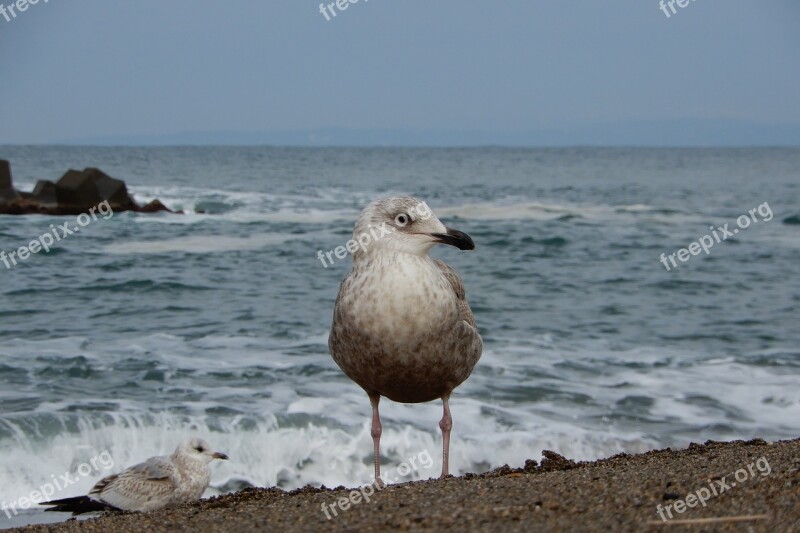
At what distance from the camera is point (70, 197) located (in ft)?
103

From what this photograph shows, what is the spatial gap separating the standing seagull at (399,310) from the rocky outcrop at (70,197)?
27.6 meters

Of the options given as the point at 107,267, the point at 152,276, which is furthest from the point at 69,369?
the point at 107,267

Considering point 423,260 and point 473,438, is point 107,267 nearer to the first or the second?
point 473,438

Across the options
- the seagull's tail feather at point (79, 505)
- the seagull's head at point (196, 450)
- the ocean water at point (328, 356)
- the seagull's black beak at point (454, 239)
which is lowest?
the ocean water at point (328, 356)

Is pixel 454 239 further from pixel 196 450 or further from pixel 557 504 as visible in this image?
pixel 196 450

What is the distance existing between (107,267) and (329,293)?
5441 millimetres

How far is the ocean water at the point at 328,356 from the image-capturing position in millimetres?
8609

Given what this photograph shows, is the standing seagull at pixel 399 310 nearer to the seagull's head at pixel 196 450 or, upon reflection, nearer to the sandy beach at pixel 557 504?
the sandy beach at pixel 557 504

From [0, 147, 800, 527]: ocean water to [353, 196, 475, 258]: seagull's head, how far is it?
11.2 ft

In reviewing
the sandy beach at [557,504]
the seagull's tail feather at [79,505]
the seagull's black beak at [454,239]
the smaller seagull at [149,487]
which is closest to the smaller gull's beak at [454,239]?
the seagull's black beak at [454,239]

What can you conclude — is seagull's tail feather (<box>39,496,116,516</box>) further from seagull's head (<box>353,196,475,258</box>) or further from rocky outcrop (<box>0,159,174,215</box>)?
rocky outcrop (<box>0,159,174,215</box>)

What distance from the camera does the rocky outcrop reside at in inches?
1220

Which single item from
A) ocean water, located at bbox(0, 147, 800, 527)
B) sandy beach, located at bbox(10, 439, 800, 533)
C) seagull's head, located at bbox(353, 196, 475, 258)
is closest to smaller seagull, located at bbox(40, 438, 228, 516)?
ocean water, located at bbox(0, 147, 800, 527)

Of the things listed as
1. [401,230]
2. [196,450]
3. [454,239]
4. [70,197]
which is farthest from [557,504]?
[70,197]
